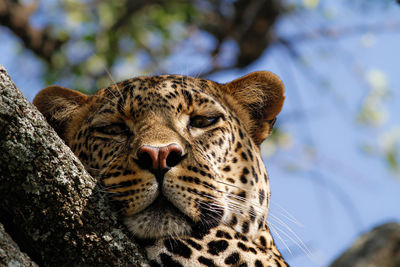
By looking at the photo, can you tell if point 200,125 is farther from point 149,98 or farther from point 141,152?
point 141,152

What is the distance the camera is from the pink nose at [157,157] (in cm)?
328

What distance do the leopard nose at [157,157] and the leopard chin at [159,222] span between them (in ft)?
0.62

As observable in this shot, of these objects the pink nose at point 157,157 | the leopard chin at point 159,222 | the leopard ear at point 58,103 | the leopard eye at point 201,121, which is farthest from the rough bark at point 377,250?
the leopard ear at point 58,103

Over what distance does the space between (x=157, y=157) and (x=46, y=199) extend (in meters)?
0.74

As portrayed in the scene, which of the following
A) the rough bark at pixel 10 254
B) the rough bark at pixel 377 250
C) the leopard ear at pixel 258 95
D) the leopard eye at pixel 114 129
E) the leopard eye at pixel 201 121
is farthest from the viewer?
the leopard ear at pixel 258 95

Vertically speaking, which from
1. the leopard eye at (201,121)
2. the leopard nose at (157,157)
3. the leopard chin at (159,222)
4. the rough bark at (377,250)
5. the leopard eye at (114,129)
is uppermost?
the leopard nose at (157,157)

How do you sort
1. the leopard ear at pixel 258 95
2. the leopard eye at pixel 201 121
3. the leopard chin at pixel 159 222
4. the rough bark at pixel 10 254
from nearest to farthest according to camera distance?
the rough bark at pixel 10 254 → the leopard chin at pixel 159 222 → the leopard eye at pixel 201 121 → the leopard ear at pixel 258 95

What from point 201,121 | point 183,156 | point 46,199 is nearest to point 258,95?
point 201,121

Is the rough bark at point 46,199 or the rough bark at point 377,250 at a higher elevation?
the rough bark at point 46,199

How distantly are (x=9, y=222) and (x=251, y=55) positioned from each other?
22.6 feet

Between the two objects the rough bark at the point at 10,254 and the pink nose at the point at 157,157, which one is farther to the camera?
the pink nose at the point at 157,157

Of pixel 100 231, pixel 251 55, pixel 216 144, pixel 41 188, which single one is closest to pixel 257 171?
pixel 216 144

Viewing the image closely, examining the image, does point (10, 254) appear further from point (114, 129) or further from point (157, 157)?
point (114, 129)

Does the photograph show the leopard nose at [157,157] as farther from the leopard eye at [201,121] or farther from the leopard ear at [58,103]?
the leopard ear at [58,103]
